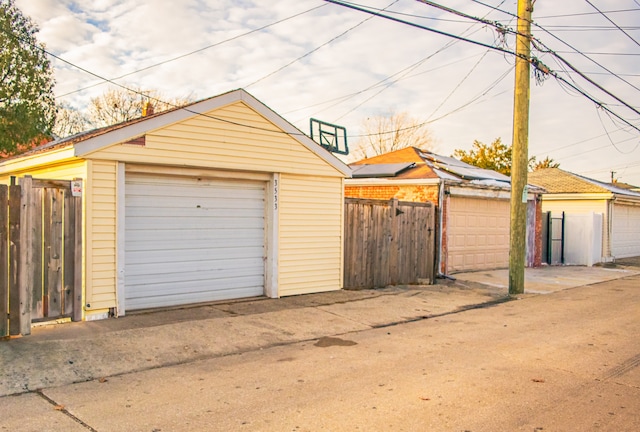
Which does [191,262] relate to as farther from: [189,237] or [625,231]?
[625,231]

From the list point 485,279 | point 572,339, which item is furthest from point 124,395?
point 485,279

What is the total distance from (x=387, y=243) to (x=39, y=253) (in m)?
7.83

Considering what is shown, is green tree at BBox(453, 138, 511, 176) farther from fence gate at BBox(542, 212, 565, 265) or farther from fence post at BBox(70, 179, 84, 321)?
fence post at BBox(70, 179, 84, 321)

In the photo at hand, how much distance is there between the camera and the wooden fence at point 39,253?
268 inches

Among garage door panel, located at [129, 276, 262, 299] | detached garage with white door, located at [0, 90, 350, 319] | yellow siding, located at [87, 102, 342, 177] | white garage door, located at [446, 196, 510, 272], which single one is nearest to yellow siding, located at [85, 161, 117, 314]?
detached garage with white door, located at [0, 90, 350, 319]

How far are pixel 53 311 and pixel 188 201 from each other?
9.77ft

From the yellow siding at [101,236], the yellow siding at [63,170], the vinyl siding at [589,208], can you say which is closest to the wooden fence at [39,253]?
the yellow siding at [101,236]

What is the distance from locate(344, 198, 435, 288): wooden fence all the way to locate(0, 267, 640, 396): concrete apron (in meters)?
0.47

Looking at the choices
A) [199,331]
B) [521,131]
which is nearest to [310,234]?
[199,331]

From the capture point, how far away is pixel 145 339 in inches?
285

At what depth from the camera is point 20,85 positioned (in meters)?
22.8

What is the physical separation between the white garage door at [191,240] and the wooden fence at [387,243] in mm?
2409

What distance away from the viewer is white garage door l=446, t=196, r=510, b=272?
15.7m

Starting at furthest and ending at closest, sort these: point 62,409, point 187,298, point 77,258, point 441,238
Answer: point 441,238 < point 187,298 < point 77,258 < point 62,409
